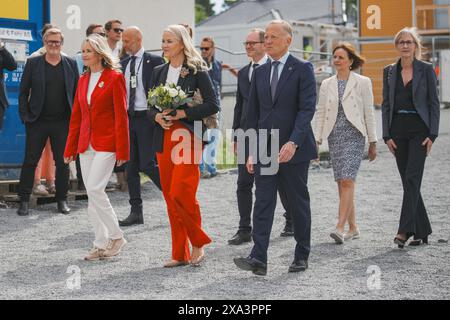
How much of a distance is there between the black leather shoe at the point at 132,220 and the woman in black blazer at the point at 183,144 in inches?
90.2

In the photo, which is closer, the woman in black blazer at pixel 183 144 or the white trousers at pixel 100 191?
the woman in black blazer at pixel 183 144

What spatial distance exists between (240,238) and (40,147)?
3270mm

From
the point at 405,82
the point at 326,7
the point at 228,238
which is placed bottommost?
the point at 228,238

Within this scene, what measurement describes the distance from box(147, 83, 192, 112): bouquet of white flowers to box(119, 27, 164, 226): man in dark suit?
7.53ft

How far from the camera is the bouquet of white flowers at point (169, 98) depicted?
23.5ft

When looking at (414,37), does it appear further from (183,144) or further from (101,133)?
(101,133)

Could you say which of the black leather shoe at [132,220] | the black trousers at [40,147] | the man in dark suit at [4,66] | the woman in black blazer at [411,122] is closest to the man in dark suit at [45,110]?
the black trousers at [40,147]

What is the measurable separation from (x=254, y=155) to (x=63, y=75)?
14.4 feet

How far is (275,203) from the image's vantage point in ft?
22.8

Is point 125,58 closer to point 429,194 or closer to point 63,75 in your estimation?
point 63,75

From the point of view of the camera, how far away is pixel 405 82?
27.5 ft

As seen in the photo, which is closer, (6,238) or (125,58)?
(6,238)

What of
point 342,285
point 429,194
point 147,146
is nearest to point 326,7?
point 429,194

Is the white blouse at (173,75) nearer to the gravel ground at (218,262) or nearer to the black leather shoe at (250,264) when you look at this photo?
the gravel ground at (218,262)
